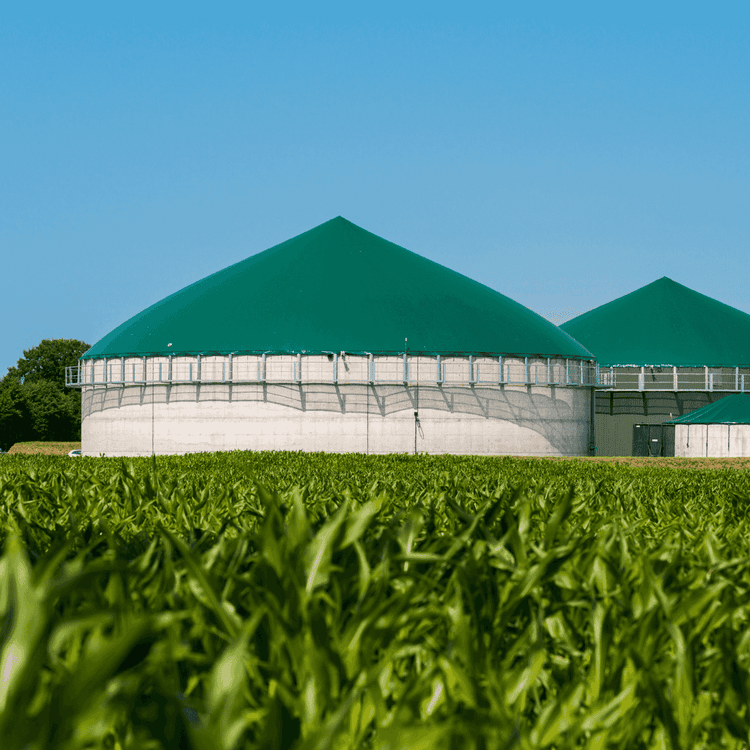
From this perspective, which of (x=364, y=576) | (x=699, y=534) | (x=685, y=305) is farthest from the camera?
(x=685, y=305)

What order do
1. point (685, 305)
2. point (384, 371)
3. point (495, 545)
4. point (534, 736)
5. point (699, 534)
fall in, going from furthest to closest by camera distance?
point (685, 305), point (384, 371), point (699, 534), point (495, 545), point (534, 736)

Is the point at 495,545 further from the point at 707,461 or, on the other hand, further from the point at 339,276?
the point at 339,276

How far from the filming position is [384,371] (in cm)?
5300

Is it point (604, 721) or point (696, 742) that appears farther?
point (696, 742)

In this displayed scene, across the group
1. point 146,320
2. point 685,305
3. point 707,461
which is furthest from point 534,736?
point 685,305

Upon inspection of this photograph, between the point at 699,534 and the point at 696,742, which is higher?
the point at 699,534

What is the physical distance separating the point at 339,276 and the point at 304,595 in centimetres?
5527

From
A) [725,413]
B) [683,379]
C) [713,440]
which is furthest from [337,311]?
[683,379]

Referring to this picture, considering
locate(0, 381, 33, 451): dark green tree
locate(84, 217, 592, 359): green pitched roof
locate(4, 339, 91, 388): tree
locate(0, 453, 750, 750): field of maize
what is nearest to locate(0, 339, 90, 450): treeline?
locate(0, 381, 33, 451): dark green tree

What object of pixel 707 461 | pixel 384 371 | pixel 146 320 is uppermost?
pixel 146 320

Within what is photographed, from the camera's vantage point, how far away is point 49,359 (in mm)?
107562

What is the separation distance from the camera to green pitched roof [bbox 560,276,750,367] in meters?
68.6

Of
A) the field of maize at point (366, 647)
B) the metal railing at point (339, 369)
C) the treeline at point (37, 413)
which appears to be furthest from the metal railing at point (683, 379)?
the field of maize at point (366, 647)

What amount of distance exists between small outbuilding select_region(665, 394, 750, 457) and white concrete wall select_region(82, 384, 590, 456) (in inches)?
360
